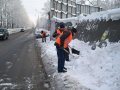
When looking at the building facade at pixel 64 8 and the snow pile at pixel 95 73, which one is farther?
the building facade at pixel 64 8

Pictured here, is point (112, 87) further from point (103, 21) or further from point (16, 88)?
point (103, 21)

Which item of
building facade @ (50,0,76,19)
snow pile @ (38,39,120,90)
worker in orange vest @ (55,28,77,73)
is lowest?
snow pile @ (38,39,120,90)

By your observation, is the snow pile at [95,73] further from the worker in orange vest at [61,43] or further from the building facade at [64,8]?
the building facade at [64,8]

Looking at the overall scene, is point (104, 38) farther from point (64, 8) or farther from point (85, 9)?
point (85, 9)

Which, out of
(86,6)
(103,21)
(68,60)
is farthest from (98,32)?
(86,6)

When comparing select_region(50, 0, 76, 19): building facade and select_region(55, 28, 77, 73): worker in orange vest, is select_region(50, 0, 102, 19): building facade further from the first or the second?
select_region(55, 28, 77, 73): worker in orange vest

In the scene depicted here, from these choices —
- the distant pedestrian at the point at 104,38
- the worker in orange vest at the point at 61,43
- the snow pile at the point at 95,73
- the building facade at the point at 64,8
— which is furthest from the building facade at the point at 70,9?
the worker in orange vest at the point at 61,43

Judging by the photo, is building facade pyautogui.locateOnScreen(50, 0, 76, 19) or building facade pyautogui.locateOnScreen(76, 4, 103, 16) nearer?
building facade pyautogui.locateOnScreen(50, 0, 76, 19)

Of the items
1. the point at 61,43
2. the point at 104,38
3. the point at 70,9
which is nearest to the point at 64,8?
the point at 70,9

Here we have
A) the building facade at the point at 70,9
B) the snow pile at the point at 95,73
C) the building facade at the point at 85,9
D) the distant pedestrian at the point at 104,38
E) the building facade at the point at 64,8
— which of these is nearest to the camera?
the snow pile at the point at 95,73

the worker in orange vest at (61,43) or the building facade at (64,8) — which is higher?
the building facade at (64,8)

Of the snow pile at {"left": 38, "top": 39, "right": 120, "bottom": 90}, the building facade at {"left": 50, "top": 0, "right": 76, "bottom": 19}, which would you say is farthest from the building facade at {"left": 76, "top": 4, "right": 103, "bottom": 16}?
the snow pile at {"left": 38, "top": 39, "right": 120, "bottom": 90}

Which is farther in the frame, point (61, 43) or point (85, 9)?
point (85, 9)

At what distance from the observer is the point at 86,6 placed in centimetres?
5244
